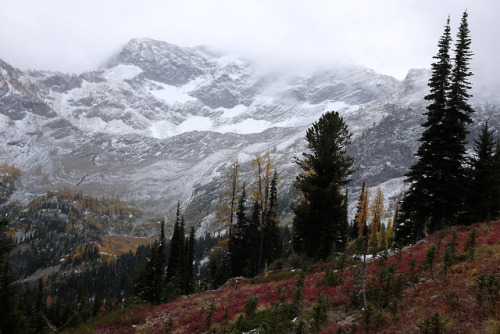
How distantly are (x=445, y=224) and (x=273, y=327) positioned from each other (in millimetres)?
20545

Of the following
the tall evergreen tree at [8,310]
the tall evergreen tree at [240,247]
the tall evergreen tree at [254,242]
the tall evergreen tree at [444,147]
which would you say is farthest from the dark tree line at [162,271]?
the tall evergreen tree at [8,310]

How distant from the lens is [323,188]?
27188 millimetres

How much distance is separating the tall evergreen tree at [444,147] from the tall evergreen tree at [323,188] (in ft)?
17.4

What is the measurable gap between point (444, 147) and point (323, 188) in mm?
9244

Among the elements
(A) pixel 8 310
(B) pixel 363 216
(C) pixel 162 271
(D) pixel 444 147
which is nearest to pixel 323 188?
(D) pixel 444 147

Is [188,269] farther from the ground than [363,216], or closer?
closer

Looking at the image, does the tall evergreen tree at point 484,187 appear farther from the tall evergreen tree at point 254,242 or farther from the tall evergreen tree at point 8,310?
the tall evergreen tree at point 8,310

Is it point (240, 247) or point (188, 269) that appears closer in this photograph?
point (240, 247)

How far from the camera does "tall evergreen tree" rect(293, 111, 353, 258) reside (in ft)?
88.3

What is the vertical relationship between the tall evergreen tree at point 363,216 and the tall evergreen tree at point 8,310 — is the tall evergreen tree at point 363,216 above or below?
below

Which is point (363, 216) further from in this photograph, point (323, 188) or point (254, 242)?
point (323, 188)

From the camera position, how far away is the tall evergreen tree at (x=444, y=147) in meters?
23.9

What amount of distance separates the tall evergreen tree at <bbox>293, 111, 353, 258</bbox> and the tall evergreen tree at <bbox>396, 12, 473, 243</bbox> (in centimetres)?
529

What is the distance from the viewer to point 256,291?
59.1 feet
